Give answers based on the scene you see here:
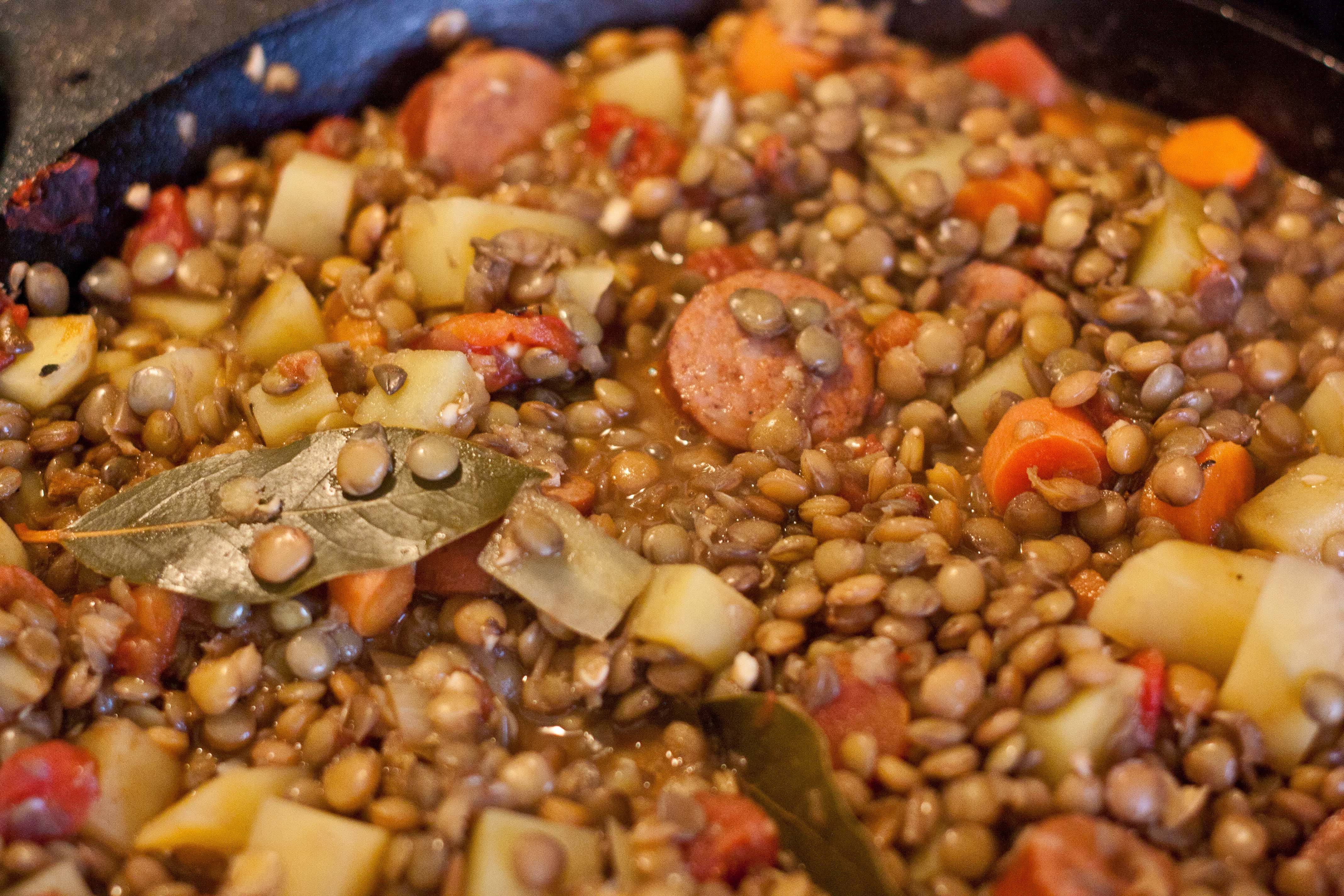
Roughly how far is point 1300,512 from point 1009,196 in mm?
1260

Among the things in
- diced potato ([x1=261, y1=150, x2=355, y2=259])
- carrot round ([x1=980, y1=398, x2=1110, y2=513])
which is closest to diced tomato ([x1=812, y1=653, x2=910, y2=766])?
carrot round ([x1=980, y1=398, x2=1110, y2=513])

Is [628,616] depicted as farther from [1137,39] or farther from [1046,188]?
[1137,39]

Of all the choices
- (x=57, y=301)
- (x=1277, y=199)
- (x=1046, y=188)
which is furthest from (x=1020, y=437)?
(x=57, y=301)

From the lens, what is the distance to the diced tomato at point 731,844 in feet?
7.20

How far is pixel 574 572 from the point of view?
8.20 ft

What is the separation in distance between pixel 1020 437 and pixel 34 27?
3.05 metres

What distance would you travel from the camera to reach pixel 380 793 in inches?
92.4

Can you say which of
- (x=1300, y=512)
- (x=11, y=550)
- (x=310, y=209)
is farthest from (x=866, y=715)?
(x=310, y=209)

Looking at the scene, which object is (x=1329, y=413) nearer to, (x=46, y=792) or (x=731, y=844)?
(x=731, y=844)

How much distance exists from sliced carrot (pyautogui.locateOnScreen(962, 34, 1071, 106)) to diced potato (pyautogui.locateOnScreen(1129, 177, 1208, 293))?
0.88m

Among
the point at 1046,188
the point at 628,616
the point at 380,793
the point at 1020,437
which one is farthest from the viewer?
the point at 1046,188

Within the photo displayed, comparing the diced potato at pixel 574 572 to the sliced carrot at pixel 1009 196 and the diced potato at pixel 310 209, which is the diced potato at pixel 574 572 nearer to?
the diced potato at pixel 310 209

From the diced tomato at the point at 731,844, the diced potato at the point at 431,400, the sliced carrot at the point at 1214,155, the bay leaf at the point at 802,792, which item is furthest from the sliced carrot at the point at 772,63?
the diced tomato at the point at 731,844

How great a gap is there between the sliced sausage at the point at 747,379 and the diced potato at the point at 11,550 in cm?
→ 168
